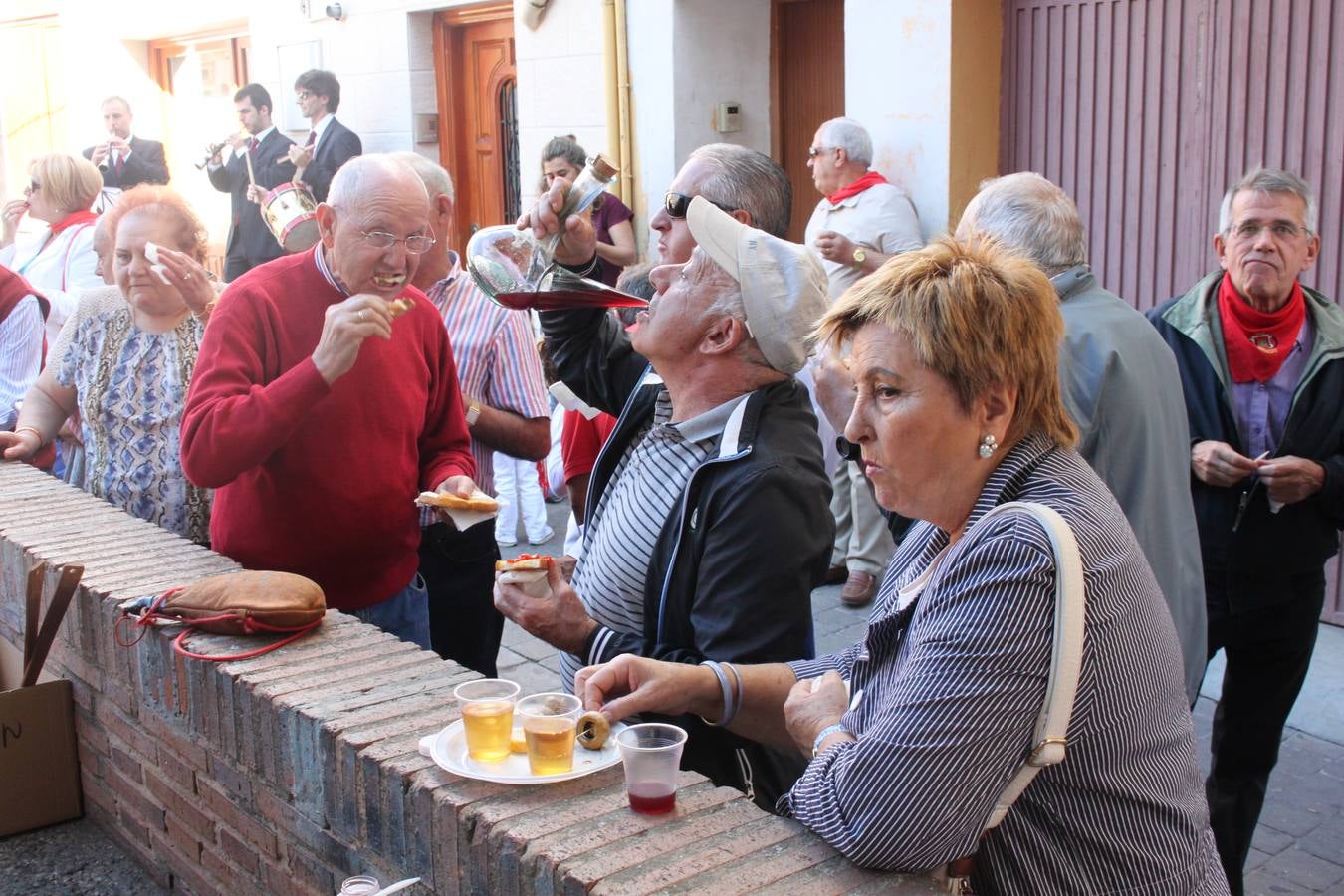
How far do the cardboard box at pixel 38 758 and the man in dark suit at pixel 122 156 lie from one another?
32.5 ft

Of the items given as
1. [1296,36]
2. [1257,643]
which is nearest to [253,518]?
[1257,643]

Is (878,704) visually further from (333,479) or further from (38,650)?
(38,650)

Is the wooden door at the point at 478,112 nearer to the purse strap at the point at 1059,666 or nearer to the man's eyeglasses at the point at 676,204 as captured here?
the man's eyeglasses at the point at 676,204

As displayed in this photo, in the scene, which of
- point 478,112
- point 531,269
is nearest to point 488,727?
point 531,269

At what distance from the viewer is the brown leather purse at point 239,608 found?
8.95 ft

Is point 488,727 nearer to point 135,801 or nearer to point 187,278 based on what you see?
point 135,801

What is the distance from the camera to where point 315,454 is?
3.35 m

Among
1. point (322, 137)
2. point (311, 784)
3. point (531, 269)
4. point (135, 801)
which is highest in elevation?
point (322, 137)

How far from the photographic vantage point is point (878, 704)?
6.61 ft

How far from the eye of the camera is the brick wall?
1913 millimetres

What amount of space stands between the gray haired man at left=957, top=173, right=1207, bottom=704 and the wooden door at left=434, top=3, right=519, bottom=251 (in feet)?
24.3

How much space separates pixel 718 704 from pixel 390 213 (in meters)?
1.57

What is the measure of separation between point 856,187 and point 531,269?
3.55 meters

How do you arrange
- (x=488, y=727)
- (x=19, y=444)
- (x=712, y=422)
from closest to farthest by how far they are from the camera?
(x=488, y=727), (x=712, y=422), (x=19, y=444)
